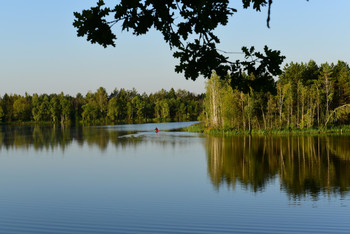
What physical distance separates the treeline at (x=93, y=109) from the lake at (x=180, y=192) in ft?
381

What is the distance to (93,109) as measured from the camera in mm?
158125

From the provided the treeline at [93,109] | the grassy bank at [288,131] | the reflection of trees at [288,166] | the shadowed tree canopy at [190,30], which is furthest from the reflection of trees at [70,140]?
the treeline at [93,109]

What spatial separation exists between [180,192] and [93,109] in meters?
140

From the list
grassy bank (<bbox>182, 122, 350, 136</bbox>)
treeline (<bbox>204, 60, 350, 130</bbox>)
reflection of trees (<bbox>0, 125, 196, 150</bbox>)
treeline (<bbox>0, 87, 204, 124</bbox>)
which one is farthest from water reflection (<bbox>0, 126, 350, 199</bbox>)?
treeline (<bbox>0, 87, 204, 124</bbox>)

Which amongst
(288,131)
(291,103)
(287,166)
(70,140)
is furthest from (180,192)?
(291,103)

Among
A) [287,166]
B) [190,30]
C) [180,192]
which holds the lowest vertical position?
[180,192]

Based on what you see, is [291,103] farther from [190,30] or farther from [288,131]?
[190,30]

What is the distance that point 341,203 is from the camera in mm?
19234

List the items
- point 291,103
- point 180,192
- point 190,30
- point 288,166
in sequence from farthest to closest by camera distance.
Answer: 1. point 291,103
2. point 288,166
3. point 180,192
4. point 190,30

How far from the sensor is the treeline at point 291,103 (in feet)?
217

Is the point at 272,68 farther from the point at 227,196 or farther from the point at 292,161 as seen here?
the point at 292,161

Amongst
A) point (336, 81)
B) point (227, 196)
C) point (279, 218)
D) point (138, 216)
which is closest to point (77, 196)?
Result: point (138, 216)

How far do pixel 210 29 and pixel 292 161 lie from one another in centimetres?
3118

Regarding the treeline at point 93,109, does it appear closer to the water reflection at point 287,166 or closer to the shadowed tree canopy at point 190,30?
the water reflection at point 287,166
